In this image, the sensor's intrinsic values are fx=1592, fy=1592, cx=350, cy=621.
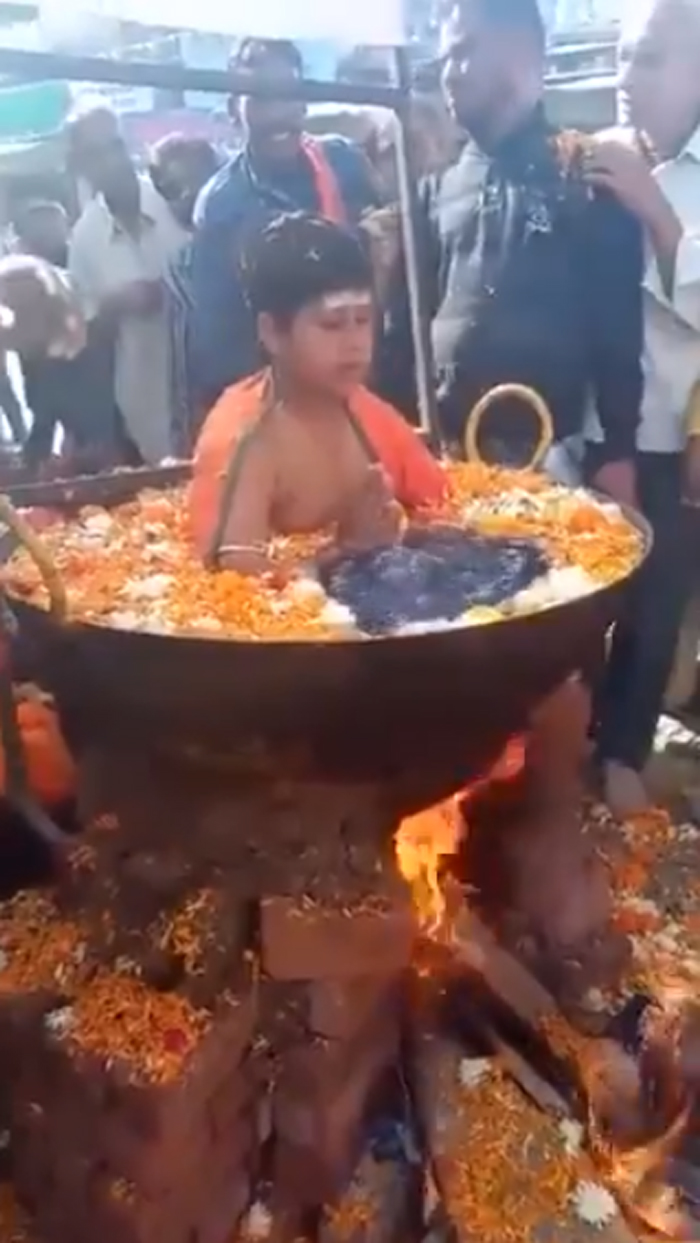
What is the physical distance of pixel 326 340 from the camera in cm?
105

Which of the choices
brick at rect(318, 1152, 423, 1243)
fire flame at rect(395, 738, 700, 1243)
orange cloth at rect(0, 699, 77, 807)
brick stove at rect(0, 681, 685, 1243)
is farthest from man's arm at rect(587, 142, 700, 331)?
brick at rect(318, 1152, 423, 1243)

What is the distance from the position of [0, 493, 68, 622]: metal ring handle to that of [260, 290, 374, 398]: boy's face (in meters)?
0.20

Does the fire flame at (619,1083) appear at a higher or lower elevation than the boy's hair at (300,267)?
lower

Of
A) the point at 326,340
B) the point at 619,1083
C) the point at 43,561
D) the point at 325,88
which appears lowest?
the point at 619,1083

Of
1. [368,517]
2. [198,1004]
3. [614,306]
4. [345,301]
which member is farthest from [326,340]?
[198,1004]

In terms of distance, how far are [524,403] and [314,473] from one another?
0.30 metres

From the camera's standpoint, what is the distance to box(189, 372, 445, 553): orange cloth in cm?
109

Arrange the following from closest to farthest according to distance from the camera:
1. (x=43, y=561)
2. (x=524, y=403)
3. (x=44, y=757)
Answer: (x=43, y=561) → (x=44, y=757) → (x=524, y=403)

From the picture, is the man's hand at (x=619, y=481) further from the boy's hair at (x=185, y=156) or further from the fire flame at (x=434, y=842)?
the boy's hair at (x=185, y=156)

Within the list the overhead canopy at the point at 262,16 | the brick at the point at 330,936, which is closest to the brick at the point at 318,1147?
the brick at the point at 330,936

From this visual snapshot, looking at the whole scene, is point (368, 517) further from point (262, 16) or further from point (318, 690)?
point (262, 16)

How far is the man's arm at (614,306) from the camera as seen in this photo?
1295 mm

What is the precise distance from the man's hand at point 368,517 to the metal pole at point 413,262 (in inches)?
5.8

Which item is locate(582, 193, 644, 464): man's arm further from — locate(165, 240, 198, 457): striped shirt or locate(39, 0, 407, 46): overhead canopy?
locate(165, 240, 198, 457): striped shirt
